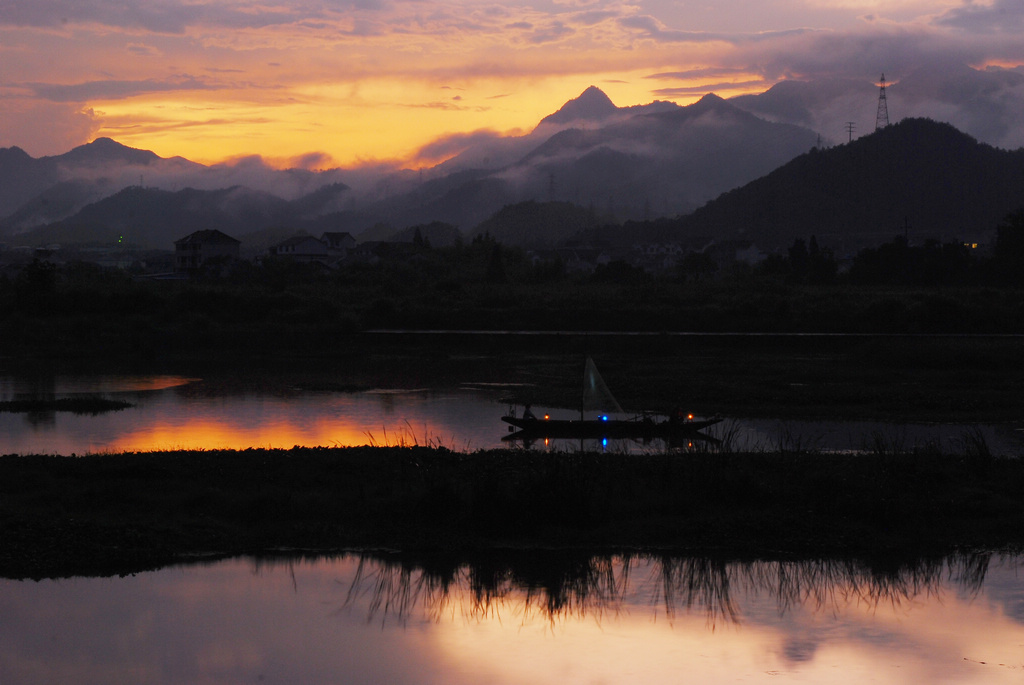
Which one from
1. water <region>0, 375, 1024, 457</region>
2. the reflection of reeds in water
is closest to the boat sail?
water <region>0, 375, 1024, 457</region>

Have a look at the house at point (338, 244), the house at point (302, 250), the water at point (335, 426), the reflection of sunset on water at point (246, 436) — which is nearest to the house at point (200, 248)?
the house at point (302, 250)

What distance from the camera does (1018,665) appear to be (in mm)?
10852

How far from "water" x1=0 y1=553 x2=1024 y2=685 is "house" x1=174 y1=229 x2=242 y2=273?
9516cm

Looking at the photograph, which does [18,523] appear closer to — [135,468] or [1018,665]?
[135,468]

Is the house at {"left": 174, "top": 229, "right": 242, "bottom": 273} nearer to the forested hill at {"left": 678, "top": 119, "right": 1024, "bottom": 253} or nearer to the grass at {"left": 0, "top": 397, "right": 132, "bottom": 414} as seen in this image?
the grass at {"left": 0, "top": 397, "right": 132, "bottom": 414}

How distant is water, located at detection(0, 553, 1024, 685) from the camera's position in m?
10.6

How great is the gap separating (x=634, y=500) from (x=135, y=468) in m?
8.72

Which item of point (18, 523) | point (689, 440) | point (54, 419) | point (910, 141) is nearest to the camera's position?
point (18, 523)

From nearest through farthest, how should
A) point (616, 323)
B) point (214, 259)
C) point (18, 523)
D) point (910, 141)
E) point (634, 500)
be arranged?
point (18, 523) → point (634, 500) → point (616, 323) → point (214, 259) → point (910, 141)

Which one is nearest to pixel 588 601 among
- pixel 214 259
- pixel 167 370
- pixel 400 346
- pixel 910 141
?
pixel 167 370

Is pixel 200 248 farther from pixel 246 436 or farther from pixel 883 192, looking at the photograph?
pixel 883 192

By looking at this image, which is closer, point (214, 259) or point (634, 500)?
point (634, 500)

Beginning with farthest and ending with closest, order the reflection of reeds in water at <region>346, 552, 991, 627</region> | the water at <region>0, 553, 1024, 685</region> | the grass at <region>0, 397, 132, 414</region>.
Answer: the grass at <region>0, 397, 132, 414</region> < the reflection of reeds in water at <region>346, 552, 991, 627</region> < the water at <region>0, 553, 1024, 685</region>

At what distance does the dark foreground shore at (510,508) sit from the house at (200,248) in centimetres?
9057
